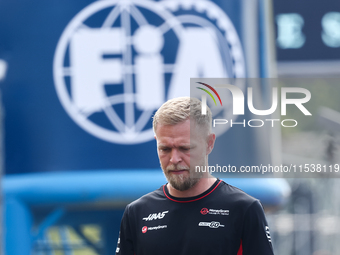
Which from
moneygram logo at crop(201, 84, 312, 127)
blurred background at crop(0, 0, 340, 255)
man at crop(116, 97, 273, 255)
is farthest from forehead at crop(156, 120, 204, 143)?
blurred background at crop(0, 0, 340, 255)

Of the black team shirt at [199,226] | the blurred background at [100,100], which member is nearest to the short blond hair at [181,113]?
the black team shirt at [199,226]

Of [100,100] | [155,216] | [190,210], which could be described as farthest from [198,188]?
[100,100]

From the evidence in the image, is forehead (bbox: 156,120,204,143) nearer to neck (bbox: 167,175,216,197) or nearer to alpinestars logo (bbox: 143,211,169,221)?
neck (bbox: 167,175,216,197)

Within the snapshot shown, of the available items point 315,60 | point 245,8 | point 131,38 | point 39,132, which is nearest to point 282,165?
point 315,60

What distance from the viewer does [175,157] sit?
1.60 m

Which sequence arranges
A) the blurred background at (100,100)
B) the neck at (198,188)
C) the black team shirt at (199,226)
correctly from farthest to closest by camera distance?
the blurred background at (100,100) < the neck at (198,188) < the black team shirt at (199,226)

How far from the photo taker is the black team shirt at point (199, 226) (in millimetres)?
1539

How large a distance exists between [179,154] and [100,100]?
1.66 m

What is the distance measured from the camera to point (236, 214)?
1.58 meters

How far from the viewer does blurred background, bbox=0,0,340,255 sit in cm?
306

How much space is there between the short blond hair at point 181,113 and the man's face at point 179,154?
0.06 ft

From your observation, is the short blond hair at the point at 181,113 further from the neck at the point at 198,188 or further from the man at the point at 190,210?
the neck at the point at 198,188

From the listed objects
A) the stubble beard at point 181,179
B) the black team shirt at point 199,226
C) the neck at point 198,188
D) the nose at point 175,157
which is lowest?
the black team shirt at point 199,226

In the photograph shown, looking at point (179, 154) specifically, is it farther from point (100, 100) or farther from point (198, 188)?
point (100, 100)
